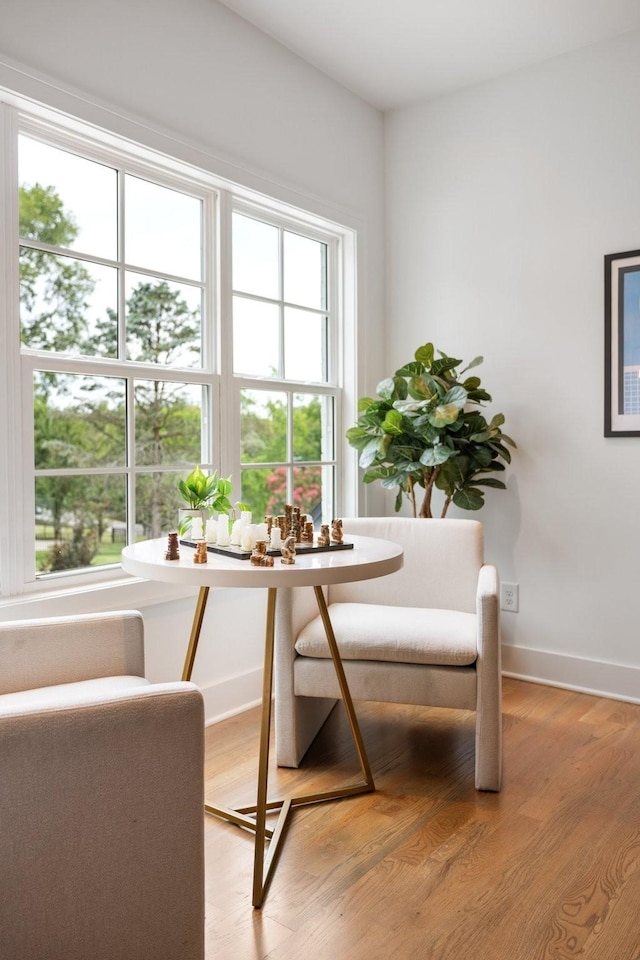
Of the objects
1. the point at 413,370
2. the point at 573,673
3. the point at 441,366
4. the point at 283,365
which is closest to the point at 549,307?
the point at 441,366

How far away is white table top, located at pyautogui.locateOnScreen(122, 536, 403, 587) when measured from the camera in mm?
1601

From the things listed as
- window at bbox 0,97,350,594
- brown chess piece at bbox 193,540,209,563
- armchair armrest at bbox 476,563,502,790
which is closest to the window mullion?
window at bbox 0,97,350,594

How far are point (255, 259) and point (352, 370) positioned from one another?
745 millimetres

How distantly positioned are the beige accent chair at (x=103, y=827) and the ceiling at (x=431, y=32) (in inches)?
105

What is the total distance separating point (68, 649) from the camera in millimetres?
1745

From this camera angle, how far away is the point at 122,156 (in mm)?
2408

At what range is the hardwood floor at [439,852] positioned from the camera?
150 cm

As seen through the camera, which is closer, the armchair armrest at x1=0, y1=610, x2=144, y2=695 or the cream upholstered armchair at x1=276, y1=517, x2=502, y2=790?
the armchair armrest at x1=0, y1=610, x2=144, y2=695

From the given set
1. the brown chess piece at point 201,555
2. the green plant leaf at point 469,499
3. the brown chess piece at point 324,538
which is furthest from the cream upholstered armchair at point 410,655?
the brown chess piece at point 201,555

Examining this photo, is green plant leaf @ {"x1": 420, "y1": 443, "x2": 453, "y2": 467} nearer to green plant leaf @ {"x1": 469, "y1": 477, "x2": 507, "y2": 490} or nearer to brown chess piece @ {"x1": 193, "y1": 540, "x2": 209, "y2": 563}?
green plant leaf @ {"x1": 469, "y1": 477, "x2": 507, "y2": 490}

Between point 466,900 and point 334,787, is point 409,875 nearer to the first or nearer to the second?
point 466,900

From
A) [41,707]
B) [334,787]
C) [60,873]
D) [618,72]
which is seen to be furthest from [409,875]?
[618,72]

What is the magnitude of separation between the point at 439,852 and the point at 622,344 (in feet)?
6.94

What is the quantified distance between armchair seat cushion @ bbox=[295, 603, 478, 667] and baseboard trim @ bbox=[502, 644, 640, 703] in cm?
97
